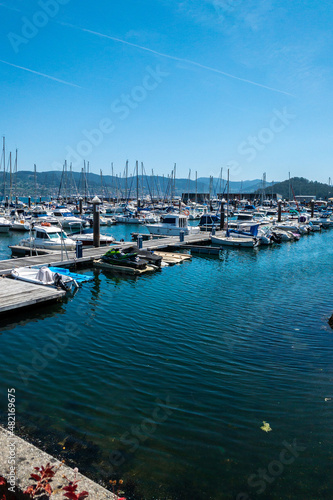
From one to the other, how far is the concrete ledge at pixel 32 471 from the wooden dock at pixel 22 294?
30.6ft

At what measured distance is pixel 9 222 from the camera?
50844 mm

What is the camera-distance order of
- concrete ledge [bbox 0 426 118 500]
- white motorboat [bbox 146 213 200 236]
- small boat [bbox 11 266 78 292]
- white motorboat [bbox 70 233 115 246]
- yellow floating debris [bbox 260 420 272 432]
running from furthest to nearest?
1. white motorboat [bbox 146 213 200 236]
2. white motorboat [bbox 70 233 115 246]
3. small boat [bbox 11 266 78 292]
4. yellow floating debris [bbox 260 420 272 432]
5. concrete ledge [bbox 0 426 118 500]

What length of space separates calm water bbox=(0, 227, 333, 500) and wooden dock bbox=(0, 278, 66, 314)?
28.8 inches

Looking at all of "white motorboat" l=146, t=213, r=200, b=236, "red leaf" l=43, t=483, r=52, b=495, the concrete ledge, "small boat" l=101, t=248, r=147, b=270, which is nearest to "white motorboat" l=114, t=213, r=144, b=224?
"white motorboat" l=146, t=213, r=200, b=236

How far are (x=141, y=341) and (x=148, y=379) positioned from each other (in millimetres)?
2680

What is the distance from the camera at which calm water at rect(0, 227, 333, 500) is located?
6426 mm

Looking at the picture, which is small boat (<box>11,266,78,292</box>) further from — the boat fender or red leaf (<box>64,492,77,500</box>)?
red leaf (<box>64,492,77,500</box>)

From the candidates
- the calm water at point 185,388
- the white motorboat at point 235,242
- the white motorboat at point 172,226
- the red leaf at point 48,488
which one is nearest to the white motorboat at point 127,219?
the white motorboat at point 172,226

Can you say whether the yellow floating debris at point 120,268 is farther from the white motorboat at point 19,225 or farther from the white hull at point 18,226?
the white hull at point 18,226

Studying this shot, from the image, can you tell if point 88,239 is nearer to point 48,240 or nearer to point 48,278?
point 48,240

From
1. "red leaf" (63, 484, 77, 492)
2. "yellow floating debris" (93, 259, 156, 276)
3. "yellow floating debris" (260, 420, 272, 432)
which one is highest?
"yellow floating debris" (93, 259, 156, 276)

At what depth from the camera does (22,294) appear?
1588cm

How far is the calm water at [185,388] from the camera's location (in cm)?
643

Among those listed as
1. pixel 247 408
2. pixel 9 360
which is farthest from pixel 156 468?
pixel 9 360
